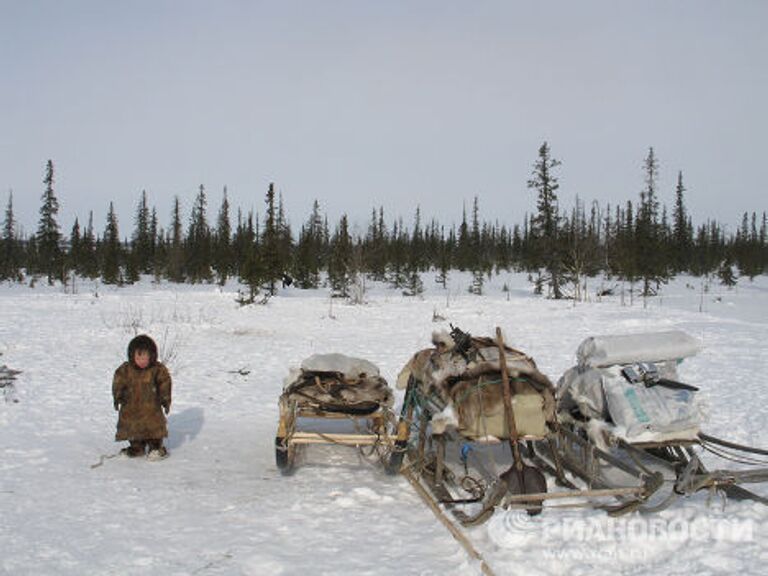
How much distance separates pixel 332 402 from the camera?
6.59m

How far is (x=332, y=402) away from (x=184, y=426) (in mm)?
3144

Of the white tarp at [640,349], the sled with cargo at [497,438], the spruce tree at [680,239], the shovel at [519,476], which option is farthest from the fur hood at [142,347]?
the spruce tree at [680,239]

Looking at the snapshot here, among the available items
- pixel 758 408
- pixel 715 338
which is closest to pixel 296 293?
pixel 715 338

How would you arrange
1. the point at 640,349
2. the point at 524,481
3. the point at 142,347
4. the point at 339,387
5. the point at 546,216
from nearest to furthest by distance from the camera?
1. the point at 524,481
2. the point at 640,349
3. the point at 339,387
4. the point at 142,347
5. the point at 546,216

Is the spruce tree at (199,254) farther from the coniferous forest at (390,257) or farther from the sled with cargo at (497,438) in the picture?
the sled with cargo at (497,438)

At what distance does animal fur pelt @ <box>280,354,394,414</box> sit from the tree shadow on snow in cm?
196

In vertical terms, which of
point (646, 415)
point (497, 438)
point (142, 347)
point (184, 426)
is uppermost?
point (142, 347)

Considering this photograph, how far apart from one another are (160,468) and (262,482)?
1.20 meters

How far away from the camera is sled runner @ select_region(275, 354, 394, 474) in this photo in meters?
6.27

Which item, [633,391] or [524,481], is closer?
[524,481]

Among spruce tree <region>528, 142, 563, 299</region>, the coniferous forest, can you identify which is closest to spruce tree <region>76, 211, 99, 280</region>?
the coniferous forest

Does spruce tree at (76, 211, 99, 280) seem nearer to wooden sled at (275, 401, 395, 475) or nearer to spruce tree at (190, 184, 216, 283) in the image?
spruce tree at (190, 184, 216, 283)

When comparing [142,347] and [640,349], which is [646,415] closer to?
[640,349]

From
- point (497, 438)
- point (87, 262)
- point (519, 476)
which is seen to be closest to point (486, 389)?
point (497, 438)
